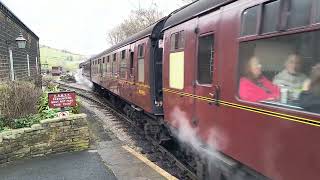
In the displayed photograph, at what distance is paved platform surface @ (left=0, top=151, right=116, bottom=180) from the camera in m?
7.34

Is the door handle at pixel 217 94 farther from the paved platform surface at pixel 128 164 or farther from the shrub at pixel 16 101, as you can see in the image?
the shrub at pixel 16 101

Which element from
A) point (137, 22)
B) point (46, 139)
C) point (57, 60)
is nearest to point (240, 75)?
point (46, 139)

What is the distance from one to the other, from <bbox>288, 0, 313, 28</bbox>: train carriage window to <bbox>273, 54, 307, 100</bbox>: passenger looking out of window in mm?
296

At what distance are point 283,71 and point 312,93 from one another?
0.46 meters

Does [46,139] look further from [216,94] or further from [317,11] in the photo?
[317,11]

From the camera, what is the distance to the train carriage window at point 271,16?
3.94 m

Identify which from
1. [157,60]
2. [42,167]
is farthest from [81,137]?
[157,60]

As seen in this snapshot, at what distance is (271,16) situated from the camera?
4047mm

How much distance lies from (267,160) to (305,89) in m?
0.90

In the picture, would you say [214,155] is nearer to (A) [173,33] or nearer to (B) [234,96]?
(B) [234,96]

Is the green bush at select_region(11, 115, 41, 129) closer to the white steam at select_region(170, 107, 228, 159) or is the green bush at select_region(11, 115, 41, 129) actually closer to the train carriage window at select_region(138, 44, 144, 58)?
the train carriage window at select_region(138, 44, 144, 58)

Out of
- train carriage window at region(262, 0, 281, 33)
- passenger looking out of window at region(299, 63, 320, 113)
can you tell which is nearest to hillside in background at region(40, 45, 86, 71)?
train carriage window at region(262, 0, 281, 33)

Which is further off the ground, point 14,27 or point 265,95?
point 14,27

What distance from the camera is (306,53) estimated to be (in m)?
3.54
